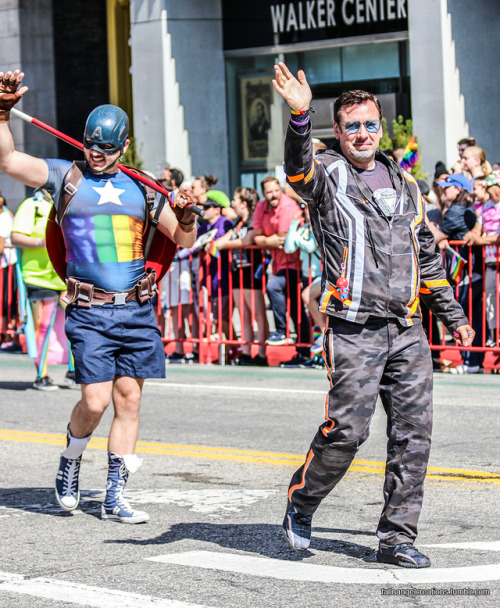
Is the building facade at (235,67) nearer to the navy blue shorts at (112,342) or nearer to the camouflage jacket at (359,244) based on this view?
the navy blue shorts at (112,342)

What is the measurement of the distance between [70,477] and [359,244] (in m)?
2.24

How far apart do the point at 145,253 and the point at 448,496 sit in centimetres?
207

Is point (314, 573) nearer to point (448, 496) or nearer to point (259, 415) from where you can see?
point (448, 496)

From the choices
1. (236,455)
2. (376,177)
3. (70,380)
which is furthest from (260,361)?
(376,177)

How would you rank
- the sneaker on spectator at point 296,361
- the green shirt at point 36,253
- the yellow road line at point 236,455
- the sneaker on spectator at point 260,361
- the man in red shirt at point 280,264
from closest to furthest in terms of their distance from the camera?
the yellow road line at point 236,455 < the green shirt at point 36,253 < the sneaker on spectator at point 296,361 < the man in red shirt at point 280,264 < the sneaker on spectator at point 260,361

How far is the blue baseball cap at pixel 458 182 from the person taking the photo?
11.9 meters

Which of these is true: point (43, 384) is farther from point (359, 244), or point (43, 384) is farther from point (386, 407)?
point (359, 244)

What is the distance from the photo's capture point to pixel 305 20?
20.5m

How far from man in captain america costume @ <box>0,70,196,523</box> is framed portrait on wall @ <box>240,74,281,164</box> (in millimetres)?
15352

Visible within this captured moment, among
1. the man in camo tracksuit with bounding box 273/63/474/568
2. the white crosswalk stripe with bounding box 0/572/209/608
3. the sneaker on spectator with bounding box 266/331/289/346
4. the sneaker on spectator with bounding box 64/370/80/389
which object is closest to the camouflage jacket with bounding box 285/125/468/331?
the man in camo tracksuit with bounding box 273/63/474/568

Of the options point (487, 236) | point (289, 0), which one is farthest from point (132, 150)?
point (487, 236)

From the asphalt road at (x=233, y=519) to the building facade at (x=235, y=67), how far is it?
897 cm

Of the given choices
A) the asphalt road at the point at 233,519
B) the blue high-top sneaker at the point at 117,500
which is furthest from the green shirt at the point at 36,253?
the blue high-top sneaker at the point at 117,500

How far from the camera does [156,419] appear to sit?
957 centimetres
